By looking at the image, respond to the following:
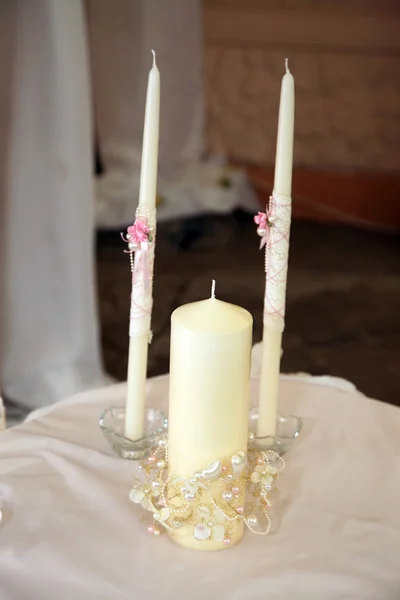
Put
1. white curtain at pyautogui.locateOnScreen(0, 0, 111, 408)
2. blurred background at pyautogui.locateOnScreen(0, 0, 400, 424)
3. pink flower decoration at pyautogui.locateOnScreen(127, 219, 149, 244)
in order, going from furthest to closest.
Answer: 1. blurred background at pyautogui.locateOnScreen(0, 0, 400, 424)
2. white curtain at pyautogui.locateOnScreen(0, 0, 111, 408)
3. pink flower decoration at pyautogui.locateOnScreen(127, 219, 149, 244)

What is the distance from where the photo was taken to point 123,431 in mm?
779

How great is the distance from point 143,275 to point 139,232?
4 centimetres

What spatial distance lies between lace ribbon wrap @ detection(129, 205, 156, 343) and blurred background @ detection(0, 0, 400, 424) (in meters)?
1.03

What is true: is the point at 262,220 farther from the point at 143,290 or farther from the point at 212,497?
the point at 212,497

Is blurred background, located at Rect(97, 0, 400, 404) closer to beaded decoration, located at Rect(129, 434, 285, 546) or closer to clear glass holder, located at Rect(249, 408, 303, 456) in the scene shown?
clear glass holder, located at Rect(249, 408, 303, 456)

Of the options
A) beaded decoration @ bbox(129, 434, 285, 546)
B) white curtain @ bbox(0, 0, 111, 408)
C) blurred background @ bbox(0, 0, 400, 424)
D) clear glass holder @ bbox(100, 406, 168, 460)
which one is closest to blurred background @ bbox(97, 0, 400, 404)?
blurred background @ bbox(0, 0, 400, 424)

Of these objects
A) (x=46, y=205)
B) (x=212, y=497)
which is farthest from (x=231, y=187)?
(x=212, y=497)

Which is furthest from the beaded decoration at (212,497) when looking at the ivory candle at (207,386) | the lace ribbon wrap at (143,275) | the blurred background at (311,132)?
the blurred background at (311,132)

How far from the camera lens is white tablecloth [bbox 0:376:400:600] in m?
0.58

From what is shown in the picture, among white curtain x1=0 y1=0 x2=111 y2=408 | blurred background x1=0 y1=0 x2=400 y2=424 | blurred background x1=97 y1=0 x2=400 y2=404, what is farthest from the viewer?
blurred background x1=97 y1=0 x2=400 y2=404

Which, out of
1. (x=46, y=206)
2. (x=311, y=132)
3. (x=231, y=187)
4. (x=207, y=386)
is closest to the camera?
(x=207, y=386)

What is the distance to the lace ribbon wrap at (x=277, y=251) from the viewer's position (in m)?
0.70

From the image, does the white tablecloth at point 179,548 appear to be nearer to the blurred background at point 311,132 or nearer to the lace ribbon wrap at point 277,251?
the lace ribbon wrap at point 277,251

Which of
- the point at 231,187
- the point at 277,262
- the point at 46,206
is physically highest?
the point at 277,262
